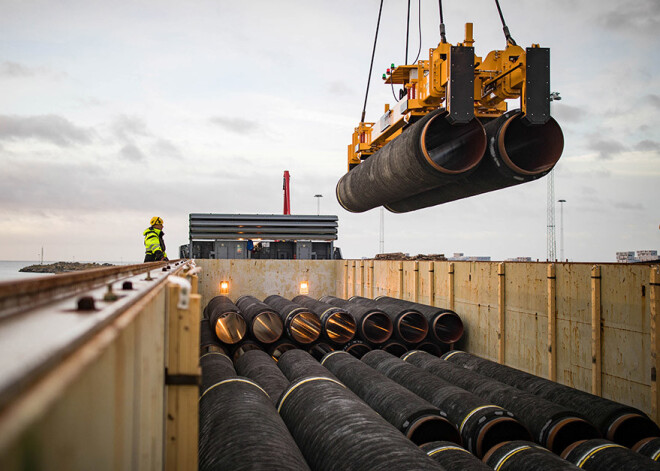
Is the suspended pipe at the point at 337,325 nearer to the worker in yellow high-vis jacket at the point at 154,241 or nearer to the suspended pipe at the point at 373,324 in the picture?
the suspended pipe at the point at 373,324

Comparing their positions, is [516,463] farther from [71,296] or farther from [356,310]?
[356,310]

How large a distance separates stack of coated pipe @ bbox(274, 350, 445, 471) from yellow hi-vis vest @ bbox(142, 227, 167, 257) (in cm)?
717

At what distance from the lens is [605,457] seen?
514cm

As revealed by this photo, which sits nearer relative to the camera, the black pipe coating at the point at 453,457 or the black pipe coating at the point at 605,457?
the black pipe coating at the point at 453,457

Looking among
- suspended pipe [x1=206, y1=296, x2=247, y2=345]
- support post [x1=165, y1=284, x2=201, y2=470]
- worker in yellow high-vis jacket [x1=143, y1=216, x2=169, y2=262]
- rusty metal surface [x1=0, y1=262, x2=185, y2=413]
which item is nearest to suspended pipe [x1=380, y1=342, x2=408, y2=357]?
suspended pipe [x1=206, y1=296, x2=247, y2=345]

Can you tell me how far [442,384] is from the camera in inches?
282

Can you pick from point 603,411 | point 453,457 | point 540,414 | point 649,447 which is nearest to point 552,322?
point 603,411

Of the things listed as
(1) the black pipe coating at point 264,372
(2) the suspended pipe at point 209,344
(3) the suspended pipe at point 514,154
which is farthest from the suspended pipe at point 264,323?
(3) the suspended pipe at point 514,154

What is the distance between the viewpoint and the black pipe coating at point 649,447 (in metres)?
5.38

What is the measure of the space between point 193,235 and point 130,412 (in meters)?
21.1

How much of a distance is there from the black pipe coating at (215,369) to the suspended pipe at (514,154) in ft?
16.8

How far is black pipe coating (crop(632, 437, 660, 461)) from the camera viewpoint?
5.38 m

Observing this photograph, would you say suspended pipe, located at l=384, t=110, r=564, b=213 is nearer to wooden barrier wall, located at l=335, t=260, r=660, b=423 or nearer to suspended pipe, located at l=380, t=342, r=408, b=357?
wooden barrier wall, located at l=335, t=260, r=660, b=423

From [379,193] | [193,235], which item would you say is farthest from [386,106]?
[193,235]
